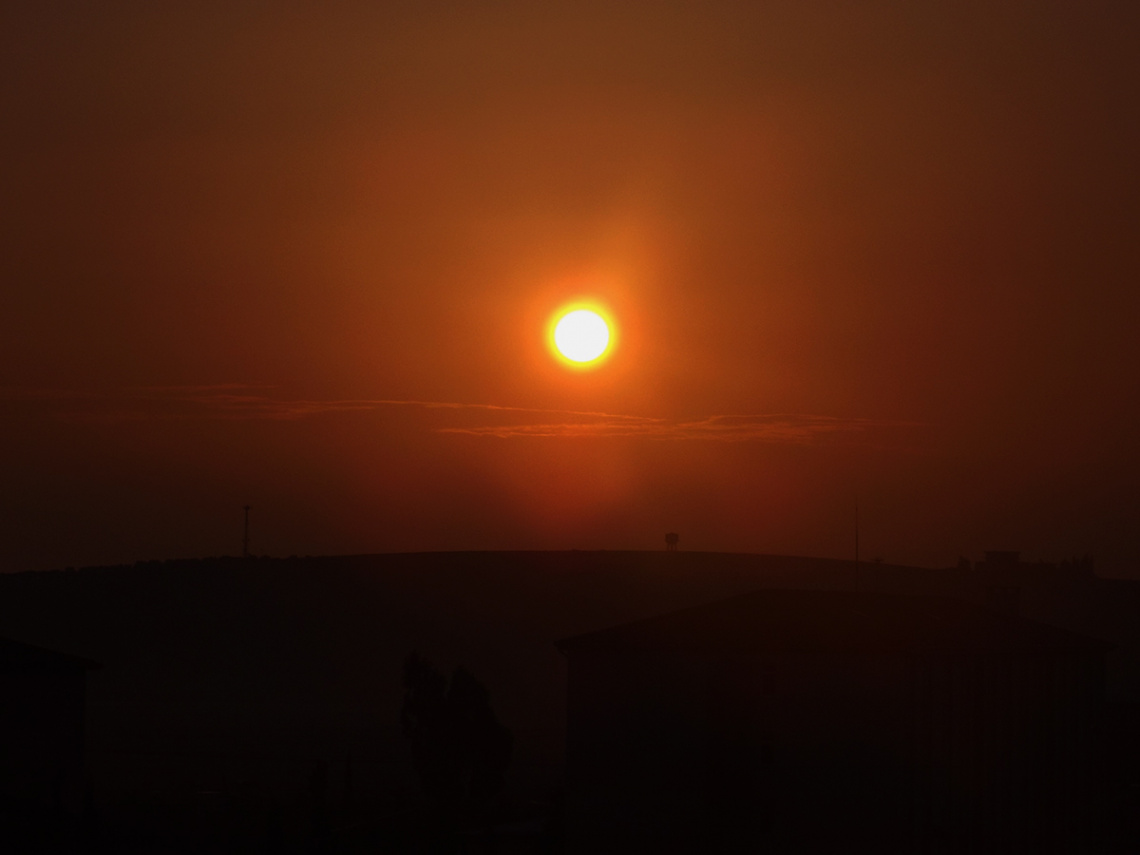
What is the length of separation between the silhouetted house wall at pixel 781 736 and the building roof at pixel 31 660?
10.4 m

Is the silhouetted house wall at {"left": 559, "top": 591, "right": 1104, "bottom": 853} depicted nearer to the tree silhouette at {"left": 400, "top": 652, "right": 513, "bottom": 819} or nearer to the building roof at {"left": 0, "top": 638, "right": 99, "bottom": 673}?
the tree silhouette at {"left": 400, "top": 652, "right": 513, "bottom": 819}

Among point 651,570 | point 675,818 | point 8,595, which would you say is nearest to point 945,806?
point 675,818

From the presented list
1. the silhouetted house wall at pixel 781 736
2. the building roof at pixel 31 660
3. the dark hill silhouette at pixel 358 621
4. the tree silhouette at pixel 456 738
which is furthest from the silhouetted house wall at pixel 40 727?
the dark hill silhouette at pixel 358 621

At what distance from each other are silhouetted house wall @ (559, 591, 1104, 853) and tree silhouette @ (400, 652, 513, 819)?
9733 mm

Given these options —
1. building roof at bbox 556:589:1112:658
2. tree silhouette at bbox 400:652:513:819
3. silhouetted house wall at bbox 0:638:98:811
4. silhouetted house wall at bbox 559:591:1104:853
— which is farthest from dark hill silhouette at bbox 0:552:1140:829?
silhouetted house wall at bbox 559:591:1104:853

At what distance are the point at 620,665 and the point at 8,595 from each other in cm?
9178

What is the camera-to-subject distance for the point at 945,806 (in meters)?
27.1

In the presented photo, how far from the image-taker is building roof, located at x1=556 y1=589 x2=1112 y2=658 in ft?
86.4

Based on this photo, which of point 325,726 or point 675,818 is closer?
point 675,818

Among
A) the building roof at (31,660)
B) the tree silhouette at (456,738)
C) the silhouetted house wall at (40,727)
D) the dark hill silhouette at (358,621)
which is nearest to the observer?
the silhouetted house wall at (40,727)

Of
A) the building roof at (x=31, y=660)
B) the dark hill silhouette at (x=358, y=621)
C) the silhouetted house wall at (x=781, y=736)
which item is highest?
the dark hill silhouette at (x=358, y=621)

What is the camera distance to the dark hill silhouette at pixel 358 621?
72688 millimetres

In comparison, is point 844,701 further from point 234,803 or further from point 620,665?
point 234,803

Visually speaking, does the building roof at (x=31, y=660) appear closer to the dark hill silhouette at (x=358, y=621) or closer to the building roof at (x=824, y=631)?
the building roof at (x=824, y=631)
